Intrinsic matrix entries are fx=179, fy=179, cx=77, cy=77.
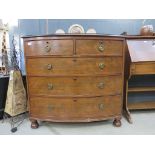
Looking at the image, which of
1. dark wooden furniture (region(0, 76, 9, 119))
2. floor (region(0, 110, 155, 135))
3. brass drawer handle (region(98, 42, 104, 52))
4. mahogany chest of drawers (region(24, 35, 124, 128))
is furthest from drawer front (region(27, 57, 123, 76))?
floor (region(0, 110, 155, 135))

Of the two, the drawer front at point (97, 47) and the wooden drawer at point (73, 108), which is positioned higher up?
the drawer front at point (97, 47)

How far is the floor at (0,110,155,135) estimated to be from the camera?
2033mm

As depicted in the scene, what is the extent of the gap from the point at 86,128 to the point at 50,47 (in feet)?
3.40

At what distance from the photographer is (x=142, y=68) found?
2.25m

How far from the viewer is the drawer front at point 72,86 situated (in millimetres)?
1960

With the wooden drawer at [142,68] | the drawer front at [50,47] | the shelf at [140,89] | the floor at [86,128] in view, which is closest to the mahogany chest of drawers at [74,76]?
the drawer front at [50,47]

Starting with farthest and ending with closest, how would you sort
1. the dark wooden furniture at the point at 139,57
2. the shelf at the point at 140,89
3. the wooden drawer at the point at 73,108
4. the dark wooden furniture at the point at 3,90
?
1. the shelf at the point at 140,89
2. the dark wooden furniture at the point at 3,90
3. the dark wooden furniture at the point at 139,57
4. the wooden drawer at the point at 73,108

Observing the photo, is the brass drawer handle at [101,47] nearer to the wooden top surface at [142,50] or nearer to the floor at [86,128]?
the wooden top surface at [142,50]

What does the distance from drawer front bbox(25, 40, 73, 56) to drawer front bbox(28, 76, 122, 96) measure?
28cm

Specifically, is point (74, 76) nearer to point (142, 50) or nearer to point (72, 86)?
point (72, 86)

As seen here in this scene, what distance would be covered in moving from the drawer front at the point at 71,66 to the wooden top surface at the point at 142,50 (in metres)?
0.38
